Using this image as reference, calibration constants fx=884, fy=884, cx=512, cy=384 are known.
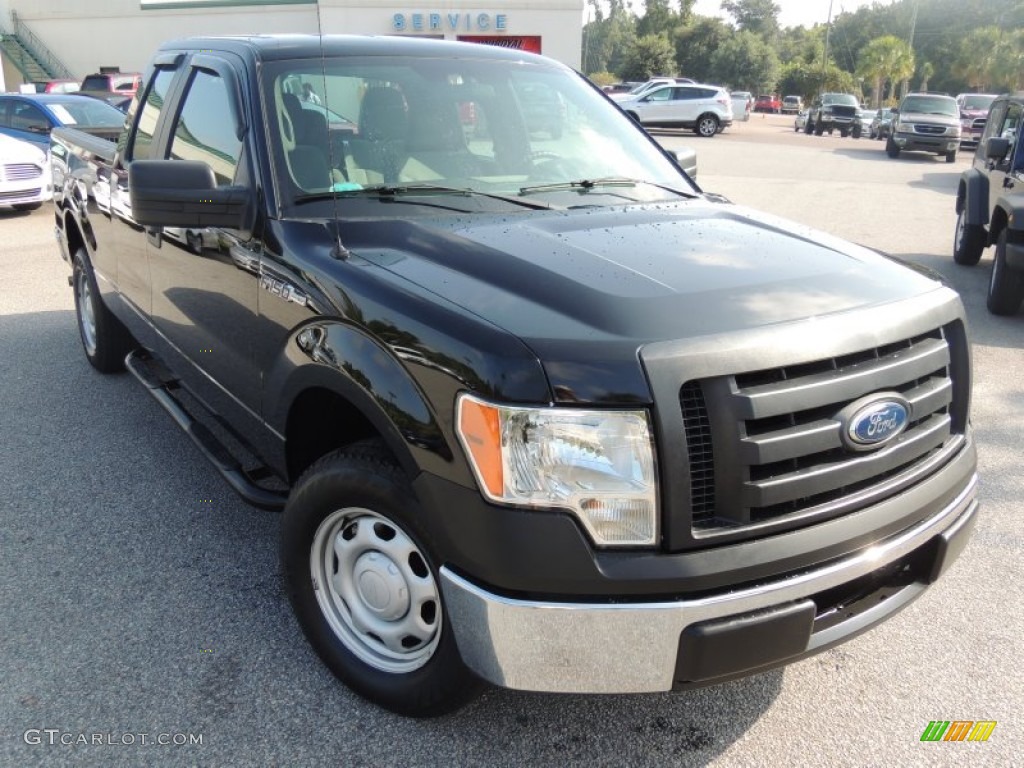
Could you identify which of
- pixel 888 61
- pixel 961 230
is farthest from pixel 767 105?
pixel 961 230

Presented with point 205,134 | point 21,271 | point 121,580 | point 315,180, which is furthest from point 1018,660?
point 21,271

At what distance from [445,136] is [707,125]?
30.8 m

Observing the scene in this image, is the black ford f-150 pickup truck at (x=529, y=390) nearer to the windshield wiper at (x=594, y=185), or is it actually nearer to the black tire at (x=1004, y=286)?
the windshield wiper at (x=594, y=185)

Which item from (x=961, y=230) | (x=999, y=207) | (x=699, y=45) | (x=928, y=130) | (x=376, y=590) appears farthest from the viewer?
(x=699, y=45)

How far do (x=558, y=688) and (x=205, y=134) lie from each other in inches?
102

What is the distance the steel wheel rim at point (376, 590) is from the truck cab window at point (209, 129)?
1.42 metres

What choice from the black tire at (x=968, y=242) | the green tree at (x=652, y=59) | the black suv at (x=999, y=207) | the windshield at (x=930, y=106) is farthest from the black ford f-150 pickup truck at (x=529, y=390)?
the green tree at (x=652, y=59)

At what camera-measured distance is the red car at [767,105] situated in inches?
2955

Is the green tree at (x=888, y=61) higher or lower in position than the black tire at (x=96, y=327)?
higher

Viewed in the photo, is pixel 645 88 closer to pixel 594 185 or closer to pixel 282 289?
pixel 594 185

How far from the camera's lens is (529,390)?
6.51ft

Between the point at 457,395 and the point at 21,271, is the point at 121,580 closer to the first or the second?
the point at 457,395

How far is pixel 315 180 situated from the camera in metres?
3.00

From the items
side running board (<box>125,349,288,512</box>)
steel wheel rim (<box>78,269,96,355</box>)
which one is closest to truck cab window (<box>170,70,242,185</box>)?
side running board (<box>125,349,288,512</box>)
